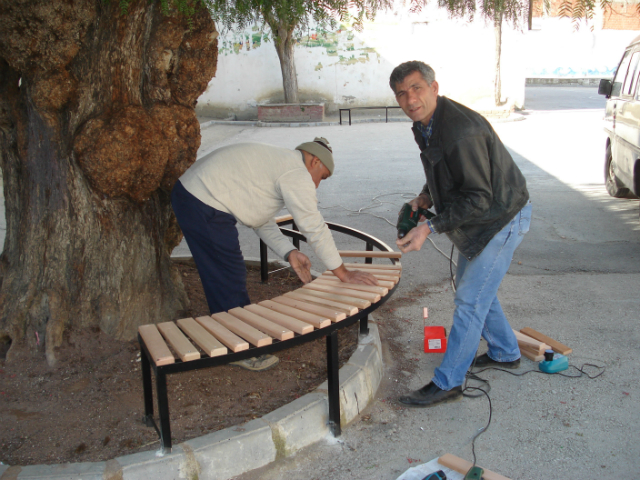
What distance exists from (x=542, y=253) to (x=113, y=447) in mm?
4713

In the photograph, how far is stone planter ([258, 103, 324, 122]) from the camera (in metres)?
19.4

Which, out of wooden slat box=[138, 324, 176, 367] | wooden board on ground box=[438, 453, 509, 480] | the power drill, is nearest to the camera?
wooden slat box=[138, 324, 176, 367]

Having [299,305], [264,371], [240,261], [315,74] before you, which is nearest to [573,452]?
[299,305]

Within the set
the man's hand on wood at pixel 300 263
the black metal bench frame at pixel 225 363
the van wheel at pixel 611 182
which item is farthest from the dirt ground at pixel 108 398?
the van wheel at pixel 611 182

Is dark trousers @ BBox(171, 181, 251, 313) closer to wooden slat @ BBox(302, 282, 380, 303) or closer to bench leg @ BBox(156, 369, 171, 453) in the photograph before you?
wooden slat @ BBox(302, 282, 380, 303)

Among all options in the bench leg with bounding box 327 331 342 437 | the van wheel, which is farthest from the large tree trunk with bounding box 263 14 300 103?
the bench leg with bounding box 327 331 342 437

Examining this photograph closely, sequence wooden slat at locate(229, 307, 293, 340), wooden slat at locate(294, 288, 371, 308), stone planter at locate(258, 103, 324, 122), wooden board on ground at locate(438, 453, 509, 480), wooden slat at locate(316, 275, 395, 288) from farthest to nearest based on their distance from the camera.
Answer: stone planter at locate(258, 103, 324, 122), wooden slat at locate(316, 275, 395, 288), wooden slat at locate(294, 288, 371, 308), wooden slat at locate(229, 307, 293, 340), wooden board on ground at locate(438, 453, 509, 480)

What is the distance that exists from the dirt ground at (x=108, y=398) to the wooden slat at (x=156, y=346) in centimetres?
54

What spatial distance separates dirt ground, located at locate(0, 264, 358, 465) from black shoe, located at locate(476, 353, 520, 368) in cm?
83

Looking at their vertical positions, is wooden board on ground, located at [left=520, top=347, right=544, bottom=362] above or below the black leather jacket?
below

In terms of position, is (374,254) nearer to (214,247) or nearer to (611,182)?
(214,247)

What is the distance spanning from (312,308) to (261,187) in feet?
2.43

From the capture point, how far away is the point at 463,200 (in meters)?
2.91

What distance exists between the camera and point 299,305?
10.1 feet
